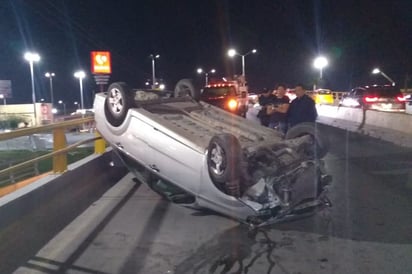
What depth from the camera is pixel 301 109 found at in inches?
396

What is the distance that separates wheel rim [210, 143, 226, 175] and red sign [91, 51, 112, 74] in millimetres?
16578

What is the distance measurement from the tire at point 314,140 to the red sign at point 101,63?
50.9 feet

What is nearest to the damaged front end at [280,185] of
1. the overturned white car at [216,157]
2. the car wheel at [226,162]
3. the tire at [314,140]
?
the overturned white car at [216,157]

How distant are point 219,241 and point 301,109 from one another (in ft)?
14.5

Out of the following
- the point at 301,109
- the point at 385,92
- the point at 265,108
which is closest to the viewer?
the point at 301,109

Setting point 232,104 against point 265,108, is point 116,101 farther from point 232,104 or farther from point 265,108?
point 232,104

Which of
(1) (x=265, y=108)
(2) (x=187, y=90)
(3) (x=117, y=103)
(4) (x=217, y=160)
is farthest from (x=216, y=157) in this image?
(1) (x=265, y=108)

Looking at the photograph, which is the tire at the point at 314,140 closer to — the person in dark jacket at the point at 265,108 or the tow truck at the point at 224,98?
the person in dark jacket at the point at 265,108

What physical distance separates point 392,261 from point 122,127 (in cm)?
420

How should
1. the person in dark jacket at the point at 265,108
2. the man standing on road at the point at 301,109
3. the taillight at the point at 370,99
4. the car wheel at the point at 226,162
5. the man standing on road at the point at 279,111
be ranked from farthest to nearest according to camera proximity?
the taillight at the point at 370,99, the person in dark jacket at the point at 265,108, the man standing on road at the point at 279,111, the man standing on road at the point at 301,109, the car wheel at the point at 226,162

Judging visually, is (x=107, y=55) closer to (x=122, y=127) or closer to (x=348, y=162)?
(x=348, y=162)

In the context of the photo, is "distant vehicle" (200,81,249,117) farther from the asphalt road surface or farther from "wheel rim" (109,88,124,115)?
"wheel rim" (109,88,124,115)

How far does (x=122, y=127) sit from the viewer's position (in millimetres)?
7883

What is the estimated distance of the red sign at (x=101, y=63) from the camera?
2243 cm
